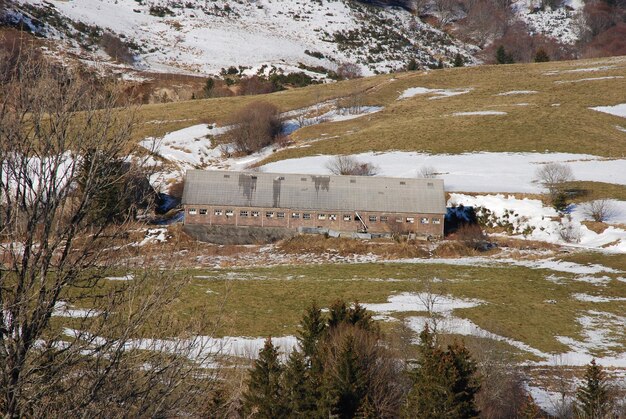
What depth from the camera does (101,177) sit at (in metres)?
9.25

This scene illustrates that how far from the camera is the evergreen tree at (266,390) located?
21391mm

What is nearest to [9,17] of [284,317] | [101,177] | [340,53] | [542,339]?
[340,53]

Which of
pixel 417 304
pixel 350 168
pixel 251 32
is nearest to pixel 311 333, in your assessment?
pixel 417 304

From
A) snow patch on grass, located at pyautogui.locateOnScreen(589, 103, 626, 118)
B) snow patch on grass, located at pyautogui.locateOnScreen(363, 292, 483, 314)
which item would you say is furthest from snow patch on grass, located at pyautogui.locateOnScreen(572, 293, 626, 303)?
snow patch on grass, located at pyautogui.locateOnScreen(589, 103, 626, 118)

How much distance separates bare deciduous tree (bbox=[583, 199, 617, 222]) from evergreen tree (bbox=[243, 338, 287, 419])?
44016 millimetres

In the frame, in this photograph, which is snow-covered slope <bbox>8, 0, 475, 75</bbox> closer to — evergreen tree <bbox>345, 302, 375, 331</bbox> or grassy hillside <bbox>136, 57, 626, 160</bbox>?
grassy hillside <bbox>136, 57, 626, 160</bbox>

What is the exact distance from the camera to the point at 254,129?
3487 inches

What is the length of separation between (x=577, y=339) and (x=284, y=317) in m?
15.5

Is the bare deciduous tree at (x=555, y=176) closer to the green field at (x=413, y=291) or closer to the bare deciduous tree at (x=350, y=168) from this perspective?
the green field at (x=413, y=291)

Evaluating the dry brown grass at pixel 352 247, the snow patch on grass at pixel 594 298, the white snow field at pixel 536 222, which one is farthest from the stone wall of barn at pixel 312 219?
the snow patch on grass at pixel 594 298

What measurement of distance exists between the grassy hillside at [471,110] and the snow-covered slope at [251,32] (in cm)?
3454

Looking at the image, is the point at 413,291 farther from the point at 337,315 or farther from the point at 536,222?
the point at 536,222

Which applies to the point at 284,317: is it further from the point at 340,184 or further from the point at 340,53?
the point at 340,53

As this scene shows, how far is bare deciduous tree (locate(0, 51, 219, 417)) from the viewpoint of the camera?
8570 millimetres
